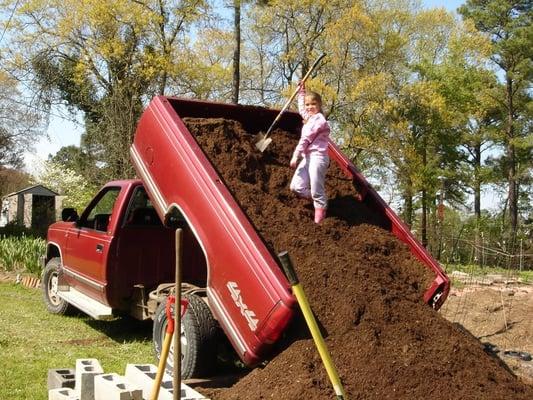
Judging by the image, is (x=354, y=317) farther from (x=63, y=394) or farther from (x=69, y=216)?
(x=69, y=216)

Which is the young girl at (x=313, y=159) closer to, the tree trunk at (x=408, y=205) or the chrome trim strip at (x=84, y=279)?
the chrome trim strip at (x=84, y=279)

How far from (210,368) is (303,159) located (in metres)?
2.29

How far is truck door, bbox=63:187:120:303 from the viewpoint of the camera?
7.53 metres

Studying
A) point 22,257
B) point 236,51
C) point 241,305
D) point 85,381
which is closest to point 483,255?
point 241,305

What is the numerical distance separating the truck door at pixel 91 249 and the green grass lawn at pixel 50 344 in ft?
1.91

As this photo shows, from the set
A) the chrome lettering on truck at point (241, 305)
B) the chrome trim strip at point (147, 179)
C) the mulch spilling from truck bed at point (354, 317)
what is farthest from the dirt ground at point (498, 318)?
the chrome trim strip at point (147, 179)

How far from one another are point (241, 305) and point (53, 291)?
559 centimetres

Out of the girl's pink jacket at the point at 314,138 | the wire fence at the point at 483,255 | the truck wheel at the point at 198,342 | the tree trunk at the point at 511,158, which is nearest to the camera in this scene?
the truck wheel at the point at 198,342

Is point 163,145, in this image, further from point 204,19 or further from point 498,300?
point 204,19

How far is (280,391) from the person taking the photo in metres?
4.17

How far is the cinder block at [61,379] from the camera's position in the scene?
15.8 feet

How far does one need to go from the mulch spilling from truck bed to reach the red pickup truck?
0.26m

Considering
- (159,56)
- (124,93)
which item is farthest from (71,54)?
(124,93)

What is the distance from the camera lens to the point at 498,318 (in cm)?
916
